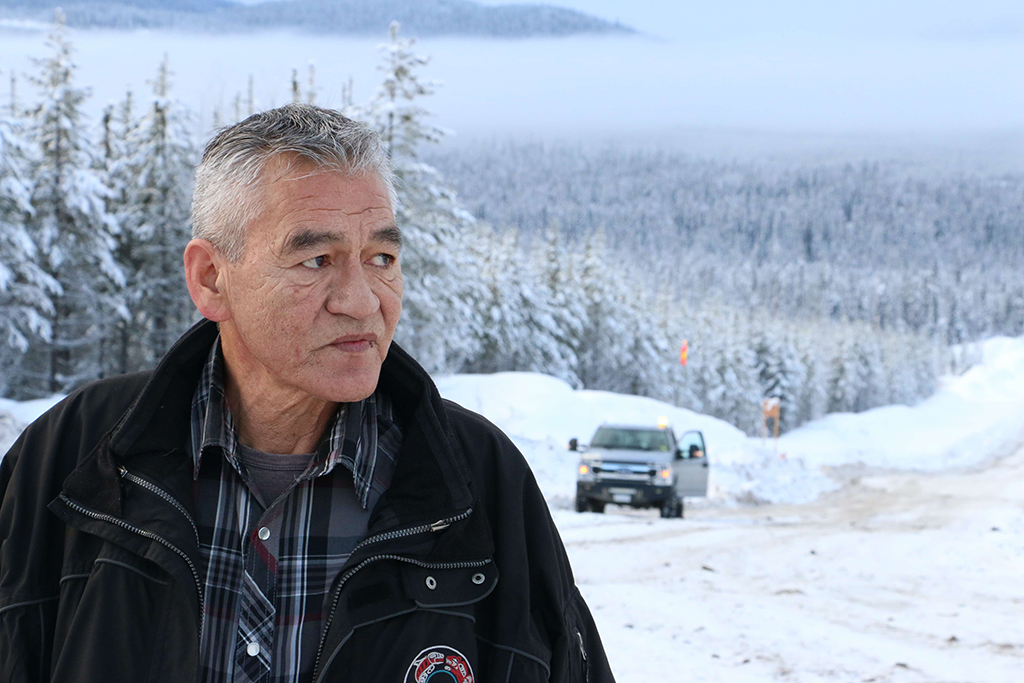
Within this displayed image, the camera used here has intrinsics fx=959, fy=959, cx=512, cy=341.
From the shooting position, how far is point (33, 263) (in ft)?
90.5

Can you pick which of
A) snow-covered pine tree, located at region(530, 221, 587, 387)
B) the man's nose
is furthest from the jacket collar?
snow-covered pine tree, located at region(530, 221, 587, 387)

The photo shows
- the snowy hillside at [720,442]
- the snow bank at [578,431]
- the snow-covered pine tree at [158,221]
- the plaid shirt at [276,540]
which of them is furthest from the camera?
the snow-covered pine tree at [158,221]

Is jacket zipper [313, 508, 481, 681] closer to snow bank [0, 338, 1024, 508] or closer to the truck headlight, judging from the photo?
the truck headlight

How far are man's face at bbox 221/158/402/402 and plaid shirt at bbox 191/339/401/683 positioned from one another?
0.55ft

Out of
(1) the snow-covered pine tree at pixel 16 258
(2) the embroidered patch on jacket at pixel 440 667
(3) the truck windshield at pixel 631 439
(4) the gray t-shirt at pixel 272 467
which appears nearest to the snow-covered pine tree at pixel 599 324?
(1) the snow-covered pine tree at pixel 16 258

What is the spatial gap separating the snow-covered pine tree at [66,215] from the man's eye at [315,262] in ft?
96.3

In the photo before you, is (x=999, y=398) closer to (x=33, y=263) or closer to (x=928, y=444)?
(x=928, y=444)

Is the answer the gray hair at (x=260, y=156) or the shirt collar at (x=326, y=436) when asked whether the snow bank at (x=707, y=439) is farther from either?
the gray hair at (x=260, y=156)

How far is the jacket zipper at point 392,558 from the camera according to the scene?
205 cm

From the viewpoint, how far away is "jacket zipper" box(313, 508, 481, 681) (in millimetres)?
2051

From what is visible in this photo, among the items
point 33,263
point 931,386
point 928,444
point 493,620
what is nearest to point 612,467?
point 493,620

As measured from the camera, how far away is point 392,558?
2076mm

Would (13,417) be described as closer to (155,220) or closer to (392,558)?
(155,220)

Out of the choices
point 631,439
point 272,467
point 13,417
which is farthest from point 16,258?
point 272,467
